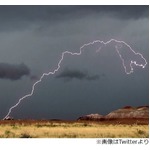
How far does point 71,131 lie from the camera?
28.9m

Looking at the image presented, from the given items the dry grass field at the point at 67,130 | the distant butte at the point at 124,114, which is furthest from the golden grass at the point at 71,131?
the distant butte at the point at 124,114

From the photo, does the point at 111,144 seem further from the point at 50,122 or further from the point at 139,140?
the point at 50,122

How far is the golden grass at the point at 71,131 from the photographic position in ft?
90.6

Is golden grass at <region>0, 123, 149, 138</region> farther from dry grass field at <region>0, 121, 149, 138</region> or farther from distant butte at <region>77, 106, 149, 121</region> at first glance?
distant butte at <region>77, 106, 149, 121</region>

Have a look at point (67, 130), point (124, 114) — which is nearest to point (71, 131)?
point (67, 130)

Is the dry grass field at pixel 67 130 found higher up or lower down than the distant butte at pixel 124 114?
lower down

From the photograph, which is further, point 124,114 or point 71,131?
point 124,114

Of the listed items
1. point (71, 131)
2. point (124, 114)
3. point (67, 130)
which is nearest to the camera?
point (71, 131)

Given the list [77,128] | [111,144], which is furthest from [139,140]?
[77,128]

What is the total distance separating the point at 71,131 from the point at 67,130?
26 centimetres

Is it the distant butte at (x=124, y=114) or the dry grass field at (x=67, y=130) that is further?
the distant butte at (x=124, y=114)

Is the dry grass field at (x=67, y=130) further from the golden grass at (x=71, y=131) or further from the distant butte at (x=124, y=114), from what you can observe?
the distant butte at (x=124, y=114)

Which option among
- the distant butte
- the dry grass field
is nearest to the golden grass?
the dry grass field

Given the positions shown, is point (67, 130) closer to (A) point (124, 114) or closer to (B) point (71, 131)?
(B) point (71, 131)
